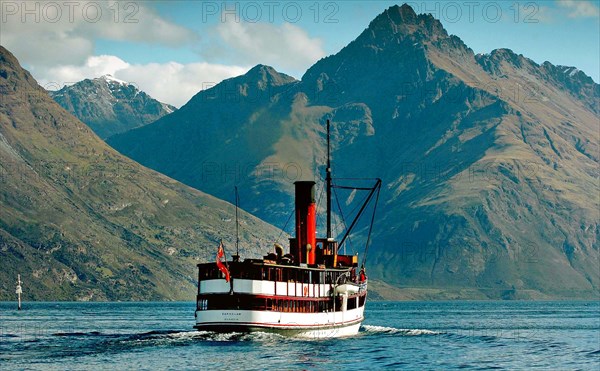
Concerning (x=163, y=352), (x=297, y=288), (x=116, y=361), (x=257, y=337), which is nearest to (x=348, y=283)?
(x=297, y=288)

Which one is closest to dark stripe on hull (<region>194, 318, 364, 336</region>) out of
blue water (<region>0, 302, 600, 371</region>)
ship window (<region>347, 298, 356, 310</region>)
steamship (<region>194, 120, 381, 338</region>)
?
steamship (<region>194, 120, 381, 338</region>)

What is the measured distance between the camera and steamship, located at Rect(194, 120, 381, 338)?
421 feet

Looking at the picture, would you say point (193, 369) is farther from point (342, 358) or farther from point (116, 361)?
point (342, 358)

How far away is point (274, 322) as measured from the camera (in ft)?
429

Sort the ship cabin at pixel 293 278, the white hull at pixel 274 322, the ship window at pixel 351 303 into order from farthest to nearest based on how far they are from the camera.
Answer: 1. the ship window at pixel 351 303
2. the ship cabin at pixel 293 278
3. the white hull at pixel 274 322

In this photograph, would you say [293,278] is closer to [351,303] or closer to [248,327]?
[248,327]

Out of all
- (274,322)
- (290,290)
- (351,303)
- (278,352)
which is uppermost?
(290,290)

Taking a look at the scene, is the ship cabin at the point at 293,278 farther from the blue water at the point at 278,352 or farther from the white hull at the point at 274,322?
the blue water at the point at 278,352

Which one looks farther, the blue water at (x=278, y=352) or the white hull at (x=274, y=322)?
the white hull at (x=274, y=322)

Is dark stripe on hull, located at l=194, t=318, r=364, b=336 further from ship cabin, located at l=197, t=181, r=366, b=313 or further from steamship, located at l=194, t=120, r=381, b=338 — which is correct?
ship cabin, located at l=197, t=181, r=366, b=313

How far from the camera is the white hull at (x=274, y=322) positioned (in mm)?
127625

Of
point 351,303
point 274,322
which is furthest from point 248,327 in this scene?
point 351,303

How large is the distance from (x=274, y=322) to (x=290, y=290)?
585 cm

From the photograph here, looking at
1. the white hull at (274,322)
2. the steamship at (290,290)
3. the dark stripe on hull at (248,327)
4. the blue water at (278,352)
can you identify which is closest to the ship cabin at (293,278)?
the steamship at (290,290)
